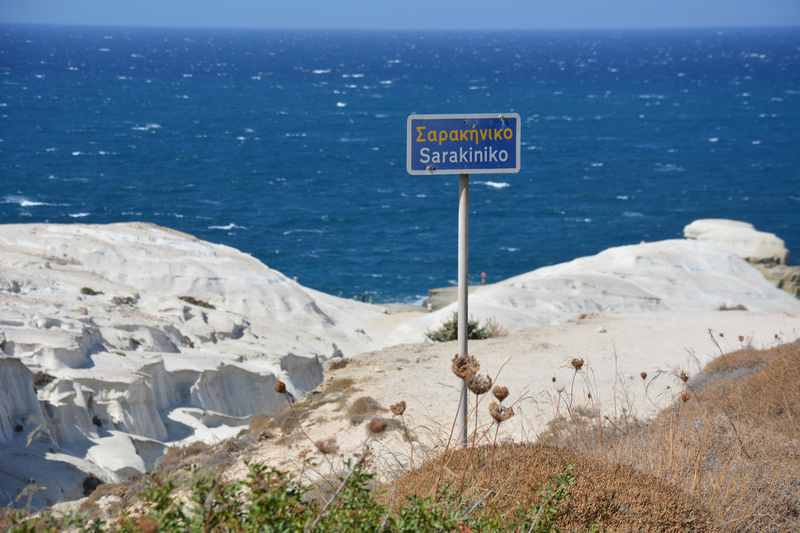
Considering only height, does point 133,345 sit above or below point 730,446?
below

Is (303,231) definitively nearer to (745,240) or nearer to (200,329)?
(745,240)

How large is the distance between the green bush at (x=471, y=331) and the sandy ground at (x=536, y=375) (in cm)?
110

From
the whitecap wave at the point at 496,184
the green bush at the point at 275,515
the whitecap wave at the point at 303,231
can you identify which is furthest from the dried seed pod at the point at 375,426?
the whitecap wave at the point at 496,184

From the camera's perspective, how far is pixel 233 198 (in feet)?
207

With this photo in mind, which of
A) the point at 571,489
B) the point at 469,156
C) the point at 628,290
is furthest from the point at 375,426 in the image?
the point at 628,290

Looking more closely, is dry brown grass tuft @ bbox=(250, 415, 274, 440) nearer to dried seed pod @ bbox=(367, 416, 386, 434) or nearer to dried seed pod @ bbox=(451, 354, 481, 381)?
dried seed pod @ bbox=(367, 416, 386, 434)

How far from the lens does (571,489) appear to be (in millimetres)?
5973

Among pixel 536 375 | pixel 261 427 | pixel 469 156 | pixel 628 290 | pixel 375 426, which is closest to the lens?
pixel 375 426

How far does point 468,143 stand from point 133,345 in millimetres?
12923

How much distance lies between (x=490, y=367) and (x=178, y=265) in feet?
47.1

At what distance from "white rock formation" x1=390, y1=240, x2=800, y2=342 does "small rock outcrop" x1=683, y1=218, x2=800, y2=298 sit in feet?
17.9

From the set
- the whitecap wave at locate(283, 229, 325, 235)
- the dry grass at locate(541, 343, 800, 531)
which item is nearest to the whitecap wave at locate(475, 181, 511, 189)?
the whitecap wave at locate(283, 229, 325, 235)

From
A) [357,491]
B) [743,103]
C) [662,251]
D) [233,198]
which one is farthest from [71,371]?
[743,103]

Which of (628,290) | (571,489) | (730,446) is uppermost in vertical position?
(571,489)
